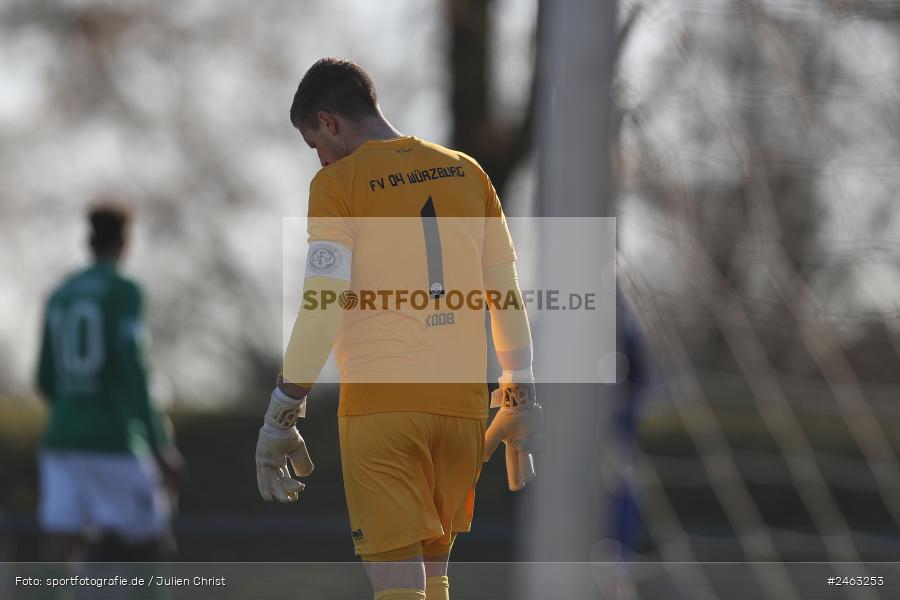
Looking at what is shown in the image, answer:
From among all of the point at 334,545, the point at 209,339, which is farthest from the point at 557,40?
the point at 209,339

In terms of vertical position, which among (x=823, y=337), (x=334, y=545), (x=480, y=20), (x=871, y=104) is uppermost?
(x=480, y=20)

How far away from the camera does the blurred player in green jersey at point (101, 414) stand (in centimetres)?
625

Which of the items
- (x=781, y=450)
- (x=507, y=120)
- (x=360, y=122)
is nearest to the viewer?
(x=360, y=122)

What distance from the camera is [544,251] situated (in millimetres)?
3738

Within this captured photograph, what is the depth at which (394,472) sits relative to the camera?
349 cm

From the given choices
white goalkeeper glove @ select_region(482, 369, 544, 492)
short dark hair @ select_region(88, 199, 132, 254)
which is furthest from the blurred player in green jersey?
white goalkeeper glove @ select_region(482, 369, 544, 492)

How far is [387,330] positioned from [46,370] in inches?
132

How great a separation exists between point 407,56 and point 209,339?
3711 millimetres

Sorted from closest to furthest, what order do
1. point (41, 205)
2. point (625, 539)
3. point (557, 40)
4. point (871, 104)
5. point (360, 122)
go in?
point (360, 122), point (557, 40), point (871, 104), point (625, 539), point (41, 205)

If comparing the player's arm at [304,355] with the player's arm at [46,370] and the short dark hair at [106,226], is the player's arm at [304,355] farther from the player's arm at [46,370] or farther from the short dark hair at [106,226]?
the player's arm at [46,370]

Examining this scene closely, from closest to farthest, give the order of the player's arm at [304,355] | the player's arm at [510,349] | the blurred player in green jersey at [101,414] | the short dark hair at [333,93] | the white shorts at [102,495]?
the player's arm at [304,355] → the short dark hair at [333,93] → the player's arm at [510,349] → the blurred player in green jersey at [101,414] → the white shorts at [102,495]

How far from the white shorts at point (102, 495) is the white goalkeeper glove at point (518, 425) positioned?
305 cm

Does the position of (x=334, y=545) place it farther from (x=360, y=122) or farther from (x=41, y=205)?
(x=360, y=122)

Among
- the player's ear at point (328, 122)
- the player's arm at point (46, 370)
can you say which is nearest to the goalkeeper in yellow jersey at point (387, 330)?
the player's ear at point (328, 122)
